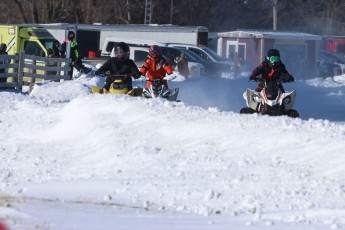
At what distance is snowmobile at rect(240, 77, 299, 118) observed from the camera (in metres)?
18.2

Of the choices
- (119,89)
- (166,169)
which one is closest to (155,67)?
(119,89)

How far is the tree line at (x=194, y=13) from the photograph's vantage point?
2699 inches

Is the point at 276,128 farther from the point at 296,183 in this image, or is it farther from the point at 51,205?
the point at 51,205

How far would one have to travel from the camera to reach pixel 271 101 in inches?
719

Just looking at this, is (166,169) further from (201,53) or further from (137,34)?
(137,34)

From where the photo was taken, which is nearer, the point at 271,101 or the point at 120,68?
the point at 271,101

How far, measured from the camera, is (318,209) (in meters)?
9.36

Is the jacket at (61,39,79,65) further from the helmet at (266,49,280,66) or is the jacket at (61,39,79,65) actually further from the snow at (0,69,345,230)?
the snow at (0,69,345,230)

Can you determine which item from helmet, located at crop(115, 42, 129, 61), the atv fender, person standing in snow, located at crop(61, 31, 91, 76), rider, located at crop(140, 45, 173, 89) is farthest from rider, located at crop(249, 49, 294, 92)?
person standing in snow, located at crop(61, 31, 91, 76)

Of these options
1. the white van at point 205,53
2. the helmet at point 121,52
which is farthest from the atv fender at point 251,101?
the white van at point 205,53

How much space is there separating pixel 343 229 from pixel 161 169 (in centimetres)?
325

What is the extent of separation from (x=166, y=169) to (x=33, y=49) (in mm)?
24438

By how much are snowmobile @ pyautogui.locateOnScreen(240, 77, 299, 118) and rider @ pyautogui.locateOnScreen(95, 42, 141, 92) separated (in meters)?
2.39

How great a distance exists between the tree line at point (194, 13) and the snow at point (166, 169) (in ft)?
166
